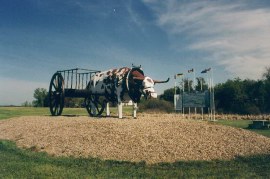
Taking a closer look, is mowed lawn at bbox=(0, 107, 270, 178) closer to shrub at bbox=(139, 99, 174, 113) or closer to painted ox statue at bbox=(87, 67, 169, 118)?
painted ox statue at bbox=(87, 67, 169, 118)

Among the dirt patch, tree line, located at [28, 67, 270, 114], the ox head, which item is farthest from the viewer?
tree line, located at [28, 67, 270, 114]

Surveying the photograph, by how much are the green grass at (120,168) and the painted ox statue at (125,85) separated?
773 cm

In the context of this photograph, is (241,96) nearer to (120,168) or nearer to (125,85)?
(125,85)

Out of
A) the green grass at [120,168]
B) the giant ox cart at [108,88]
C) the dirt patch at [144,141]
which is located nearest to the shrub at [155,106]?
the giant ox cart at [108,88]

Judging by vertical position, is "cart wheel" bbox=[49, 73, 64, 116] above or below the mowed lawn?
above

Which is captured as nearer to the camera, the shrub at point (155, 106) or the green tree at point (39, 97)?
the shrub at point (155, 106)

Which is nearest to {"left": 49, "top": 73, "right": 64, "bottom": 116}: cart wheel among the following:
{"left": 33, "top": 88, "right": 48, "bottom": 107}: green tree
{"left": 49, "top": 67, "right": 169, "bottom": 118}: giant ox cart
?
{"left": 49, "top": 67, "right": 169, "bottom": 118}: giant ox cart

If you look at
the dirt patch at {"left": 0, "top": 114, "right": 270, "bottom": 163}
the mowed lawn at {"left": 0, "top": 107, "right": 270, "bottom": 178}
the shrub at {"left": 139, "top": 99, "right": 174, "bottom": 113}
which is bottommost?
the mowed lawn at {"left": 0, "top": 107, "right": 270, "bottom": 178}

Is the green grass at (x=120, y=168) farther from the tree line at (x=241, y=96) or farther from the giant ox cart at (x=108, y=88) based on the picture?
the tree line at (x=241, y=96)

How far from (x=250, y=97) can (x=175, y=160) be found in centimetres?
4487

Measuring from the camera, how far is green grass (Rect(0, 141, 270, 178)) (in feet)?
28.7

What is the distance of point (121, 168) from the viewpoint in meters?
9.64

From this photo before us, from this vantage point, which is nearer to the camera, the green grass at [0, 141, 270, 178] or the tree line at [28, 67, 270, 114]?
the green grass at [0, 141, 270, 178]

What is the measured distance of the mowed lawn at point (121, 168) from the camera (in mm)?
8742
